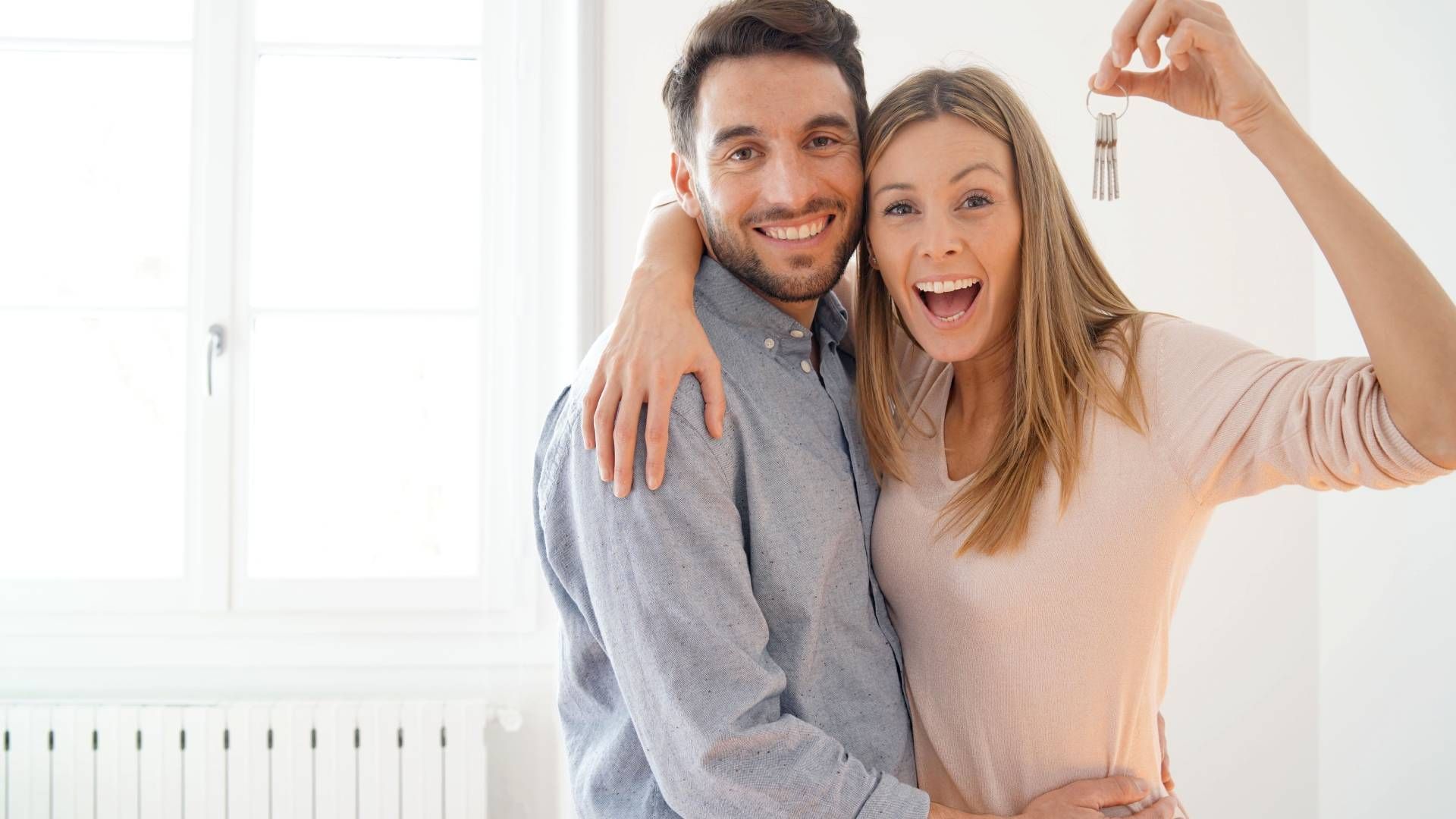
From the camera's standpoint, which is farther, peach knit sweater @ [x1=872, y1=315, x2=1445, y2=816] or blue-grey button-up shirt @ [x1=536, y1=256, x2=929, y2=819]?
peach knit sweater @ [x1=872, y1=315, x2=1445, y2=816]

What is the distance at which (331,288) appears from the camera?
2.44 metres

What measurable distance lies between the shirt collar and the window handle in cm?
153

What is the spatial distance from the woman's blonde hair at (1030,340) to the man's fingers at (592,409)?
16.1 inches

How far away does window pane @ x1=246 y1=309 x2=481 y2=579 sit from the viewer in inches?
95.3

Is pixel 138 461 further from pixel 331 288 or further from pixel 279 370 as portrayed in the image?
pixel 331 288

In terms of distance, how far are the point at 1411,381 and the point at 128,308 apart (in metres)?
2.57

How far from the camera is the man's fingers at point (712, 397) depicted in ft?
3.62

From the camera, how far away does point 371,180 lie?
8.13 feet

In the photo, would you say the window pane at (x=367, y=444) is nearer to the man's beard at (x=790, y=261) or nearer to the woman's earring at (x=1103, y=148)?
the man's beard at (x=790, y=261)

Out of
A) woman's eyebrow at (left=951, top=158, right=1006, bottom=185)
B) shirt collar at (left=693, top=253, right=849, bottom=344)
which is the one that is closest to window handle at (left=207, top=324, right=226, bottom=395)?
shirt collar at (left=693, top=253, right=849, bottom=344)

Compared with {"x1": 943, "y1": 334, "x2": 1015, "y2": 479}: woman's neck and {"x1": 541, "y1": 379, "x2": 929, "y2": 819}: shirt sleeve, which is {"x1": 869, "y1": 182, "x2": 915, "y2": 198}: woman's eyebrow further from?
{"x1": 541, "y1": 379, "x2": 929, "y2": 819}: shirt sleeve

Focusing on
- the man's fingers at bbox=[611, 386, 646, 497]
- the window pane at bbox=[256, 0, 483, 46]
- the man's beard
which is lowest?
the man's fingers at bbox=[611, 386, 646, 497]

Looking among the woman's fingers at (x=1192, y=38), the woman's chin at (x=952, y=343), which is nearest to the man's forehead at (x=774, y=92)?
the woman's chin at (x=952, y=343)

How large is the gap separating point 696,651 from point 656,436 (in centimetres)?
23
